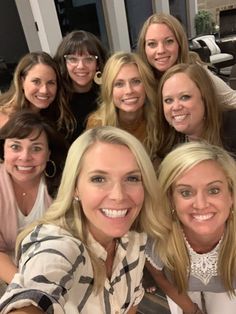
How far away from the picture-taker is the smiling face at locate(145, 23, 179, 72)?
2.32 meters

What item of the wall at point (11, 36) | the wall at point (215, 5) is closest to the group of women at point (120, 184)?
the wall at point (11, 36)

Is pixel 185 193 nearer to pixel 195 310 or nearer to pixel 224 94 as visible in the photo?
pixel 195 310

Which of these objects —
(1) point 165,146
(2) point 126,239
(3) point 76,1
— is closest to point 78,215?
(2) point 126,239

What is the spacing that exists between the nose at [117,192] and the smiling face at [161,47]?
143 cm

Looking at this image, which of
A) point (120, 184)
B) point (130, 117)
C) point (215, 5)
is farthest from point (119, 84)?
point (215, 5)

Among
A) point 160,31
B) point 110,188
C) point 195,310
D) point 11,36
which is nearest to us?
point 110,188

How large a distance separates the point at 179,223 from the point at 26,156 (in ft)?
2.58

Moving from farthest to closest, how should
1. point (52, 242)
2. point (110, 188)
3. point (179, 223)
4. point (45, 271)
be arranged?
1. point (179, 223)
2. point (110, 188)
3. point (52, 242)
4. point (45, 271)

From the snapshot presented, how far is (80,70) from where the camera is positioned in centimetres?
237

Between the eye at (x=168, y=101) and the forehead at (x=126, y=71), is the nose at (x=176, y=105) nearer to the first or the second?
the eye at (x=168, y=101)

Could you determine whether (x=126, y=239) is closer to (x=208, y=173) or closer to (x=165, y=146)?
(x=208, y=173)

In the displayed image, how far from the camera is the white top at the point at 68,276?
855 millimetres

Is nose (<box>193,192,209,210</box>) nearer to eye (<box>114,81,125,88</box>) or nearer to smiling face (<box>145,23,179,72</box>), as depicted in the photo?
eye (<box>114,81,125,88</box>)

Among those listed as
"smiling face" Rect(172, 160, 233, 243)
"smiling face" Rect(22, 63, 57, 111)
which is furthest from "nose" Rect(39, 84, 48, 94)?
"smiling face" Rect(172, 160, 233, 243)
